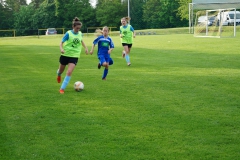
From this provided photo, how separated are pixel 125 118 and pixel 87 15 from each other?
8172 cm

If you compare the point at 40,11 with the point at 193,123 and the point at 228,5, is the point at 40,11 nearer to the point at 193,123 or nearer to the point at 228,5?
the point at 228,5

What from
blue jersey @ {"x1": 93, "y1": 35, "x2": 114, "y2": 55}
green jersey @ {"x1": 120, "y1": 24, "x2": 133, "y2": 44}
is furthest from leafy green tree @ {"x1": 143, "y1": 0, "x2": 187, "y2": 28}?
blue jersey @ {"x1": 93, "y1": 35, "x2": 114, "y2": 55}

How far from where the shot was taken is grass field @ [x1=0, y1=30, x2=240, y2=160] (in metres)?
5.70

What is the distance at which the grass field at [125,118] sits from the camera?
570 cm

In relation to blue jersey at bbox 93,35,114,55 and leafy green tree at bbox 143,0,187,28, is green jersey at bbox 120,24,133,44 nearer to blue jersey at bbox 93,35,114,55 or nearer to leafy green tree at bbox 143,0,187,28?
blue jersey at bbox 93,35,114,55

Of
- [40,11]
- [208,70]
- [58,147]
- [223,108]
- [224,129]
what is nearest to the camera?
[58,147]

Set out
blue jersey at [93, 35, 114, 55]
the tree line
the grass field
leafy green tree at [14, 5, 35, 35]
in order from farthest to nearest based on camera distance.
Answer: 1. the tree line
2. leafy green tree at [14, 5, 35, 35]
3. blue jersey at [93, 35, 114, 55]
4. the grass field

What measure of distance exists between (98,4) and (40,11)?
50.7 feet

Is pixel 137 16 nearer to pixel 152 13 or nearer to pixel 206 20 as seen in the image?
pixel 152 13

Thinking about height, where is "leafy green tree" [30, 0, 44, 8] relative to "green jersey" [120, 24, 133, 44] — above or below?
above

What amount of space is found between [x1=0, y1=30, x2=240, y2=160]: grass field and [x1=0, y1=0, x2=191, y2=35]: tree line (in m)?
72.8

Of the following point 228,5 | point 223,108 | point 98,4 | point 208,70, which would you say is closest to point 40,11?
point 98,4

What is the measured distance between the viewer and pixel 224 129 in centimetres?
663

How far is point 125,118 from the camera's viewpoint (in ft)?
24.7
